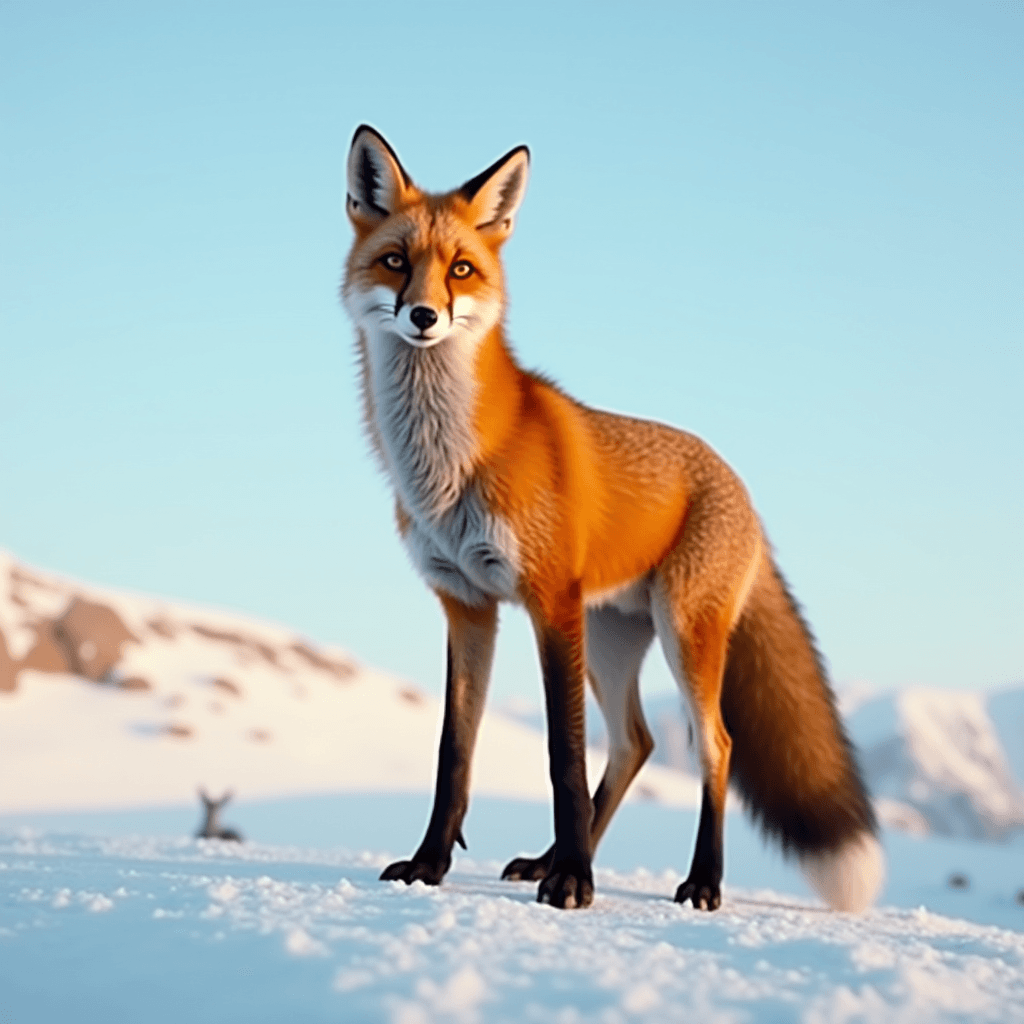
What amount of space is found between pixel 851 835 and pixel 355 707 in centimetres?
2400

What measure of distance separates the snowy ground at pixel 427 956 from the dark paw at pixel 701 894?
0.37 ft

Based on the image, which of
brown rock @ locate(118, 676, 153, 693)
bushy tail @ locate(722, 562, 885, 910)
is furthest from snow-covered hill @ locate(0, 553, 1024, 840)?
bushy tail @ locate(722, 562, 885, 910)

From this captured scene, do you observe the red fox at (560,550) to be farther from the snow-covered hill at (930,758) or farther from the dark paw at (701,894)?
the snow-covered hill at (930,758)

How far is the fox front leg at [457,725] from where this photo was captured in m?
3.82

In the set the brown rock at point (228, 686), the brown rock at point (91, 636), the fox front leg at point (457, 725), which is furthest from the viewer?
the brown rock at point (91, 636)

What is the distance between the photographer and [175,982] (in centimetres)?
235

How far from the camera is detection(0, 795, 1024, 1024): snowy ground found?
2.21m

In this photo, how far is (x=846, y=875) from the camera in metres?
4.41

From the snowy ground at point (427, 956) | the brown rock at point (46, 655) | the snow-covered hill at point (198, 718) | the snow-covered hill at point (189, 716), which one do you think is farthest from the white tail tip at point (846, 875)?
the brown rock at point (46, 655)

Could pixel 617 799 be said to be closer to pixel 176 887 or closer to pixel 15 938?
pixel 176 887

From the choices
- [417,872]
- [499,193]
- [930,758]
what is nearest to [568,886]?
[417,872]

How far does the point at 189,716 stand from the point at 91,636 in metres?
4.36

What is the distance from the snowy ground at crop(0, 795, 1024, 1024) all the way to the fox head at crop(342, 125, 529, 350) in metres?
1.66

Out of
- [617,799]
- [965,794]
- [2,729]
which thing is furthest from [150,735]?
[965,794]
